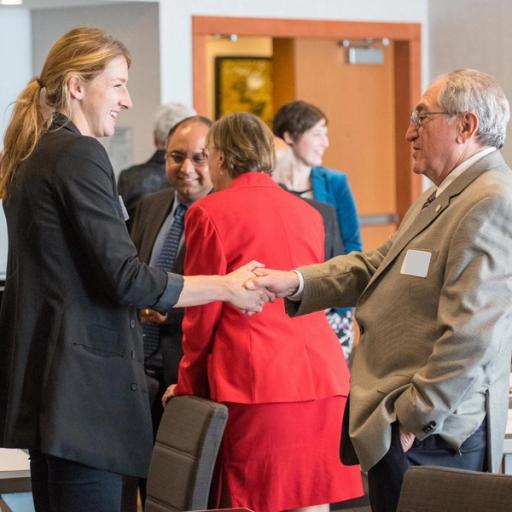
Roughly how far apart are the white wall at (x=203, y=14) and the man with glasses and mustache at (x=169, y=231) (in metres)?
3.05

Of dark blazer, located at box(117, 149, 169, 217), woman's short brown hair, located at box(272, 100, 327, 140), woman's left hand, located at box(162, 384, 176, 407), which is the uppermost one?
woman's short brown hair, located at box(272, 100, 327, 140)

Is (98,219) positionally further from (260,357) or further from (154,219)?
(154,219)

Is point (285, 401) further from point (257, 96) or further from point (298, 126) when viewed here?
point (257, 96)

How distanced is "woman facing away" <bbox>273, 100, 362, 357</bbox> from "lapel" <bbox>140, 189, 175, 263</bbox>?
4.14 ft

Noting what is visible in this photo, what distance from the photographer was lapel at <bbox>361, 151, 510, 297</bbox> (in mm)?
2586

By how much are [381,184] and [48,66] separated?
19.5ft

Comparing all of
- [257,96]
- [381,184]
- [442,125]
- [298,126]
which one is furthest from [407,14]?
[442,125]

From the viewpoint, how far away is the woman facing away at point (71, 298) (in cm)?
252

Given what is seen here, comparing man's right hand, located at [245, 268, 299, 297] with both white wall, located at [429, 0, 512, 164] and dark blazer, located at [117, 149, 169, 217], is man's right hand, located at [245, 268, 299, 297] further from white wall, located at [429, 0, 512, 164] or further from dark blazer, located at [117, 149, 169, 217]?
white wall, located at [429, 0, 512, 164]

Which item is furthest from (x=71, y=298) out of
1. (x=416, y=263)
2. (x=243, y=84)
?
(x=243, y=84)

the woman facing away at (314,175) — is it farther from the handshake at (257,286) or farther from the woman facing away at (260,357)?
the handshake at (257,286)

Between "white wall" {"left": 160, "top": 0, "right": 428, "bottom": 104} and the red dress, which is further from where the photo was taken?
"white wall" {"left": 160, "top": 0, "right": 428, "bottom": 104}

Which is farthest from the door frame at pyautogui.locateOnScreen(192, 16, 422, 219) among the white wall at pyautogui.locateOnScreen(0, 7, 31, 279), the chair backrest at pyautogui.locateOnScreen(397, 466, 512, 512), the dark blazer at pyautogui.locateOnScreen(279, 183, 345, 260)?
the chair backrest at pyautogui.locateOnScreen(397, 466, 512, 512)

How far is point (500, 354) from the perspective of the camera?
2.54 meters
